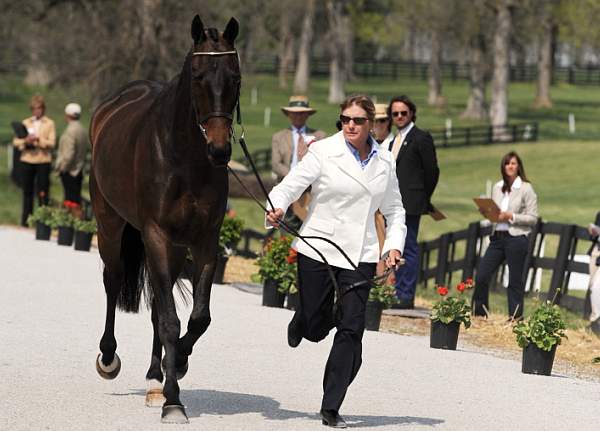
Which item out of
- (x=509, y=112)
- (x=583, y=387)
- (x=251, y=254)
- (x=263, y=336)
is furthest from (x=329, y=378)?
(x=509, y=112)

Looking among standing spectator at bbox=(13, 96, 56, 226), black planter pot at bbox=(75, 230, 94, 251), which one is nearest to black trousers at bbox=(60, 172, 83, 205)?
standing spectator at bbox=(13, 96, 56, 226)

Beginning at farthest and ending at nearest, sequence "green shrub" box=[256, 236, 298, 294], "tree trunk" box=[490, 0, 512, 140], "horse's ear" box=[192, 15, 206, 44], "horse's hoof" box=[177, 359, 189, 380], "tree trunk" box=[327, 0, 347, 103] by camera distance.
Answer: "tree trunk" box=[327, 0, 347, 103] → "tree trunk" box=[490, 0, 512, 140] → "green shrub" box=[256, 236, 298, 294] → "horse's hoof" box=[177, 359, 189, 380] → "horse's ear" box=[192, 15, 206, 44]

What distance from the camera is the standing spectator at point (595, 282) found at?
14.8m

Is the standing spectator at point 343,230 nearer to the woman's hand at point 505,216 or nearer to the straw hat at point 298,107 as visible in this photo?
the woman's hand at point 505,216

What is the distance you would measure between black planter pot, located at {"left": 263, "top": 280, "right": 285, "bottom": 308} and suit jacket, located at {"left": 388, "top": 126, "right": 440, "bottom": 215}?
149 centimetres

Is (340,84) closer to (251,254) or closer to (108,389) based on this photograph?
(251,254)

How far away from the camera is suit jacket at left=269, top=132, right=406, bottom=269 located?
8500 mm

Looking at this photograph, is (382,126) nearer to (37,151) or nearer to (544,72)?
(37,151)

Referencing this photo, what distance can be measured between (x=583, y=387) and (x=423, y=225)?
2678 cm

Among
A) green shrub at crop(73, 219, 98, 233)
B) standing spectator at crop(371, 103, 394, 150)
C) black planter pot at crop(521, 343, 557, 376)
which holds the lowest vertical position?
green shrub at crop(73, 219, 98, 233)

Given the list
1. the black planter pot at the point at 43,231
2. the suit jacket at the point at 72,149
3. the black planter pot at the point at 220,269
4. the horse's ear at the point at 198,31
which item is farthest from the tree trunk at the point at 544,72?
the horse's ear at the point at 198,31

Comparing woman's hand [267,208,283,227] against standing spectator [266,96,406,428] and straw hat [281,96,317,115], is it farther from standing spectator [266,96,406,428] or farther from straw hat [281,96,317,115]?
straw hat [281,96,317,115]

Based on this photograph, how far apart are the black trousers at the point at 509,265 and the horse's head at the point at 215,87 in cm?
738

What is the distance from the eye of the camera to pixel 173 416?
27.0 feet
